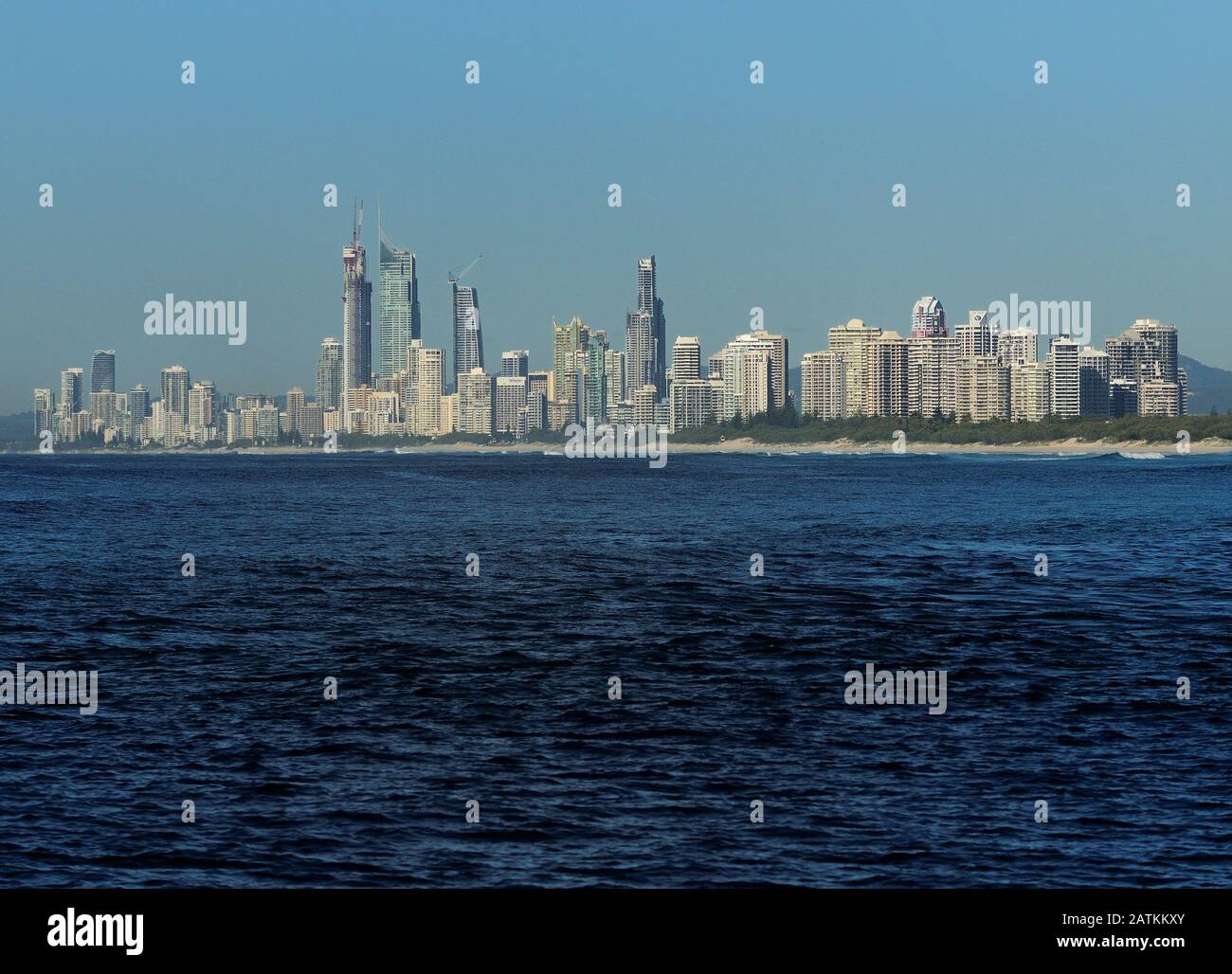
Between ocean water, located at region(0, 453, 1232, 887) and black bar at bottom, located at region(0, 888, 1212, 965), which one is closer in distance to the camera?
black bar at bottom, located at region(0, 888, 1212, 965)

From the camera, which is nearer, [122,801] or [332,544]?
[122,801]

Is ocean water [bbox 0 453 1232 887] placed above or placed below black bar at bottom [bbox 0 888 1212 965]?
below

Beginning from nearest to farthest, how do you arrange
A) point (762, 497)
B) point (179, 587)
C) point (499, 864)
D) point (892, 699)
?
point (499, 864) < point (892, 699) < point (179, 587) < point (762, 497)
